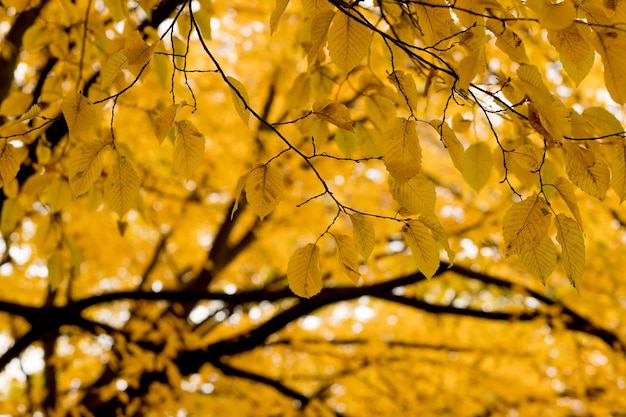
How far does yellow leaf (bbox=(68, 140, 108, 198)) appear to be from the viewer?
1.21 meters

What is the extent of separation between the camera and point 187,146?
1.26 meters

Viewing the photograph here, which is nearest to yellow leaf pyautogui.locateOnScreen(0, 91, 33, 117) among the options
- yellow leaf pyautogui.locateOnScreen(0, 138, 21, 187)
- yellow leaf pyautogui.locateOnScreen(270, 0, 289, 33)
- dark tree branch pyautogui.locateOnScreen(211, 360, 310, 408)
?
yellow leaf pyautogui.locateOnScreen(0, 138, 21, 187)

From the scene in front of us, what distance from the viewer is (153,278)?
496cm

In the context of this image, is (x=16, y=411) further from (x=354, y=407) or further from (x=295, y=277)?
(x=295, y=277)

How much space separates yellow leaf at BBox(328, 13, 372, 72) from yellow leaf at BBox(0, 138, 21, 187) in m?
0.65

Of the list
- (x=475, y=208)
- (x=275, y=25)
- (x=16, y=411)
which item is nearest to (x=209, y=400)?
(x=16, y=411)

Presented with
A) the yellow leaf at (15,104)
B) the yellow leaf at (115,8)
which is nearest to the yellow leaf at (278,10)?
the yellow leaf at (115,8)

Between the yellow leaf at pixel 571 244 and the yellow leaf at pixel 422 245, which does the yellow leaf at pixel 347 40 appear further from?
the yellow leaf at pixel 571 244

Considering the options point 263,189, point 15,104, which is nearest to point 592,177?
point 263,189

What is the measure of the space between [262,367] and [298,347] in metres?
0.94

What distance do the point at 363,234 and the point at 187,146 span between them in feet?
1.36

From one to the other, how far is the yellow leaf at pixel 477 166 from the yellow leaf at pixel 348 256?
40cm

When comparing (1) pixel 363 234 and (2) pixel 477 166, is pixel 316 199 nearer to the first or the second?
(2) pixel 477 166

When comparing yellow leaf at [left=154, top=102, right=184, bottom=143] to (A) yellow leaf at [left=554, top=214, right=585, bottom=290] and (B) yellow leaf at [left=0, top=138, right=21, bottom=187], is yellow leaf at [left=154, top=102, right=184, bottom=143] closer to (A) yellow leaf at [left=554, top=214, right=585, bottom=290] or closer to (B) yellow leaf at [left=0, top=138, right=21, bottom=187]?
(B) yellow leaf at [left=0, top=138, right=21, bottom=187]
